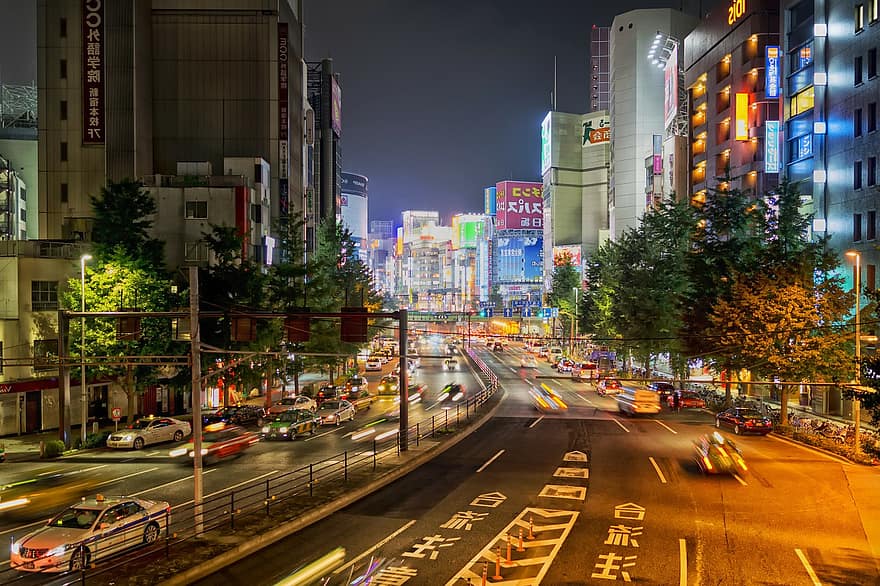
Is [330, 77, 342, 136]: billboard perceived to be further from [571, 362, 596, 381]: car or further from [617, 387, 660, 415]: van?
[617, 387, 660, 415]: van

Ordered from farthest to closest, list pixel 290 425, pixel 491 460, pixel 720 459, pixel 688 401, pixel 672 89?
pixel 672 89 → pixel 688 401 → pixel 290 425 → pixel 491 460 → pixel 720 459

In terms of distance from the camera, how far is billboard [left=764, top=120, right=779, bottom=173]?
6034cm

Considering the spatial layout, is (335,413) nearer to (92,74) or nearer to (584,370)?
(584,370)

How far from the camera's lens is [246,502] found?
2389 centimetres

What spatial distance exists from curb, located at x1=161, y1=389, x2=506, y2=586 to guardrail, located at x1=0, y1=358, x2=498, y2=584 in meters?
0.64

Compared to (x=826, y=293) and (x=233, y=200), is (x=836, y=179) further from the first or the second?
(x=233, y=200)

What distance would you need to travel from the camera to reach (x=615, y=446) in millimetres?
36156

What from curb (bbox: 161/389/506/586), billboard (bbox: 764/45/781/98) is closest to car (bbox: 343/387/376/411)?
curb (bbox: 161/389/506/586)

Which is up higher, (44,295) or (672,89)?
(672,89)

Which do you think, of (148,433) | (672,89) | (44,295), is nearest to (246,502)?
(148,433)

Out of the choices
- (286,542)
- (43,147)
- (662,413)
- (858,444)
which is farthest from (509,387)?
(286,542)

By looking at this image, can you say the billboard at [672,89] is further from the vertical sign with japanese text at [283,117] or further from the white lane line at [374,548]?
the white lane line at [374,548]

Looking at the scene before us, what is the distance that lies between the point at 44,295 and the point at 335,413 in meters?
19.7

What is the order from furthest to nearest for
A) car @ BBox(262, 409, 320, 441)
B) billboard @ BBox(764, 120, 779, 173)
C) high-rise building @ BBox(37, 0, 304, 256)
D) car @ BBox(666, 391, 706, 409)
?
high-rise building @ BBox(37, 0, 304, 256)
billboard @ BBox(764, 120, 779, 173)
car @ BBox(666, 391, 706, 409)
car @ BBox(262, 409, 320, 441)
